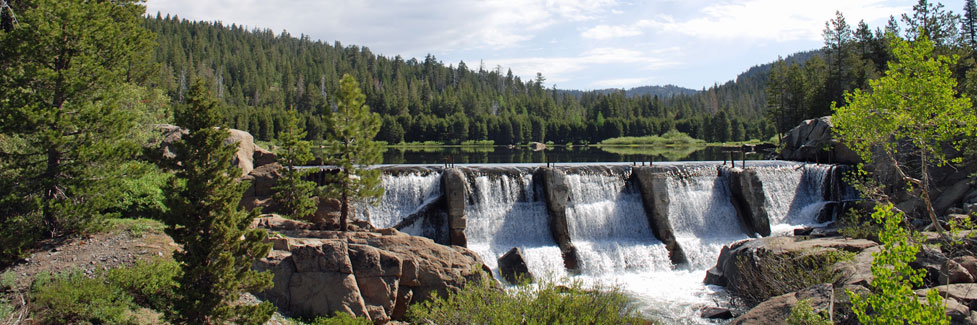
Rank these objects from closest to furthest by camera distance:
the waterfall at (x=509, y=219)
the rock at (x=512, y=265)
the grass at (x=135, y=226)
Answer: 1. the grass at (x=135, y=226)
2. the rock at (x=512, y=265)
3. the waterfall at (x=509, y=219)

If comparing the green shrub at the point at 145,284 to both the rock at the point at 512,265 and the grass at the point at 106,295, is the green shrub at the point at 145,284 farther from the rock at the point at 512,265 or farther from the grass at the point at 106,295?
the rock at the point at 512,265

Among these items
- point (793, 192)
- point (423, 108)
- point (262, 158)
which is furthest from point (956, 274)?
point (423, 108)

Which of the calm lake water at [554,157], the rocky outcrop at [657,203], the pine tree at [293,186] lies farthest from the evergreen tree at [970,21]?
the pine tree at [293,186]

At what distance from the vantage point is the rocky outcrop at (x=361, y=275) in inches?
691

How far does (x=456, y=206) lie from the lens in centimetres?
2919

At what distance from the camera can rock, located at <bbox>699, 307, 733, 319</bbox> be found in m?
20.4

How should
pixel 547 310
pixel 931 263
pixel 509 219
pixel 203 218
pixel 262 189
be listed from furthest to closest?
pixel 509 219
pixel 262 189
pixel 931 263
pixel 203 218
pixel 547 310

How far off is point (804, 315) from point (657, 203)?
61.3ft

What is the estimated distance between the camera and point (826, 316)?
13.0 m

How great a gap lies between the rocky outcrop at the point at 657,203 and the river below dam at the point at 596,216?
9.5 inches

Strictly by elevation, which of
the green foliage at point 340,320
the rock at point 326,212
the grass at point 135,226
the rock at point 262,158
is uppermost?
the rock at point 262,158

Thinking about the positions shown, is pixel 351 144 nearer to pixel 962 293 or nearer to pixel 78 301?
pixel 78 301

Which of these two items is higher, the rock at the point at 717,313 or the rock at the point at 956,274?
the rock at the point at 956,274

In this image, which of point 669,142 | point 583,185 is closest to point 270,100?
point 669,142
